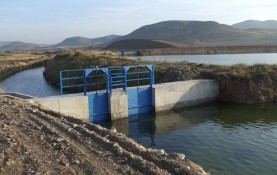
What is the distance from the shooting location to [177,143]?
15102mm

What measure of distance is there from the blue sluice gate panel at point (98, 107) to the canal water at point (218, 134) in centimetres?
93

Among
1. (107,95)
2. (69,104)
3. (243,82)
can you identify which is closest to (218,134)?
(107,95)

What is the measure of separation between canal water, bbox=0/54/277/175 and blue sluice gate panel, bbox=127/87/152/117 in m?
0.86

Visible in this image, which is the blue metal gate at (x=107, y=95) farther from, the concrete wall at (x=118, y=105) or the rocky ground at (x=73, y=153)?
the rocky ground at (x=73, y=153)

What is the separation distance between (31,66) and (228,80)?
4077 cm

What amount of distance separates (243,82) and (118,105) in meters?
9.65

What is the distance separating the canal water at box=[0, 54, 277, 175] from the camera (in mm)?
12516

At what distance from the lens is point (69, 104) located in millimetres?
17922

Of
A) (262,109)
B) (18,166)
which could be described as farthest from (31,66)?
(18,166)

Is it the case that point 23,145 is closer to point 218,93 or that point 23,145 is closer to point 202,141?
point 202,141

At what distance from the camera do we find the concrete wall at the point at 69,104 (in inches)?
683

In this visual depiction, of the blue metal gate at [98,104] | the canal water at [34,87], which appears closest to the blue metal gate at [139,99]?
the blue metal gate at [98,104]

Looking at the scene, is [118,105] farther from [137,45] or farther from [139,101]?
[137,45]

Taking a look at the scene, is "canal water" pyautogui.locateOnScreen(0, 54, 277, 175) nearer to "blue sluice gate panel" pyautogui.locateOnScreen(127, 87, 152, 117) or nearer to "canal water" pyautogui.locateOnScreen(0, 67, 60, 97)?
"blue sluice gate panel" pyautogui.locateOnScreen(127, 87, 152, 117)
